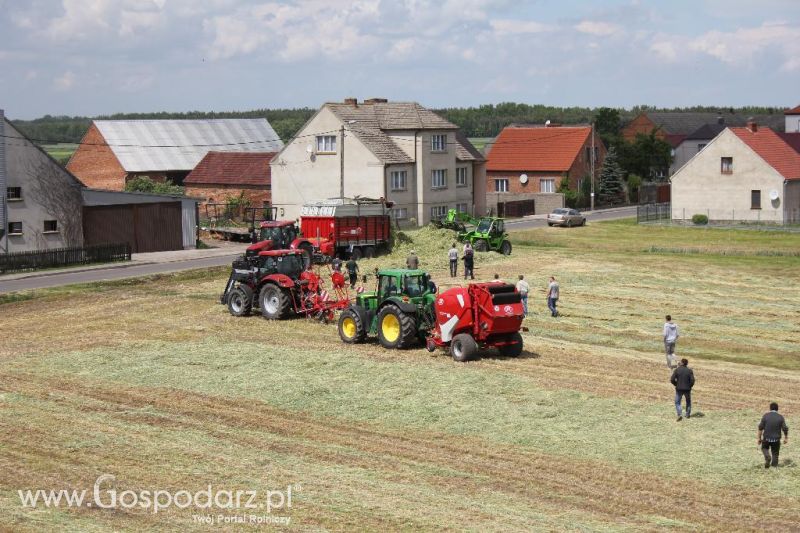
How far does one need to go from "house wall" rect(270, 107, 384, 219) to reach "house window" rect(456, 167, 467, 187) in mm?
9262

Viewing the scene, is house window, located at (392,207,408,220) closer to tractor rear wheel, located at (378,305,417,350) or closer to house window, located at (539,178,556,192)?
house window, located at (539,178,556,192)

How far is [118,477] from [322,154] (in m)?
49.7

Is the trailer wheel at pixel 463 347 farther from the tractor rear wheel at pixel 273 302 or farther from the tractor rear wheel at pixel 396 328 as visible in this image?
the tractor rear wheel at pixel 273 302

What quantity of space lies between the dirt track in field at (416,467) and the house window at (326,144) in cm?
4307

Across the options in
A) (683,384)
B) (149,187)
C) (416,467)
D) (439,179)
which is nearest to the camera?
(416,467)

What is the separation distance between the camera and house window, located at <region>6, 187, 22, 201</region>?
52.6 metres

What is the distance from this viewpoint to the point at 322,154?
67.4 m

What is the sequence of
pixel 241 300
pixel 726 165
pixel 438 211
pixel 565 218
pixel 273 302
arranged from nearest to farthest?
1. pixel 273 302
2. pixel 241 300
3. pixel 438 211
4. pixel 565 218
5. pixel 726 165

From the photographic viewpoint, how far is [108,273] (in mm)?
49375

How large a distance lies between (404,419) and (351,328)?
27.1 ft

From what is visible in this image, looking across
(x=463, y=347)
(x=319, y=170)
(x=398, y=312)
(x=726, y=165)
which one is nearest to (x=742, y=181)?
(x=726, y=165)

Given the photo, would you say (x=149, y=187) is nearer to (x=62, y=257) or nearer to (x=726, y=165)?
(x=62, y=257)

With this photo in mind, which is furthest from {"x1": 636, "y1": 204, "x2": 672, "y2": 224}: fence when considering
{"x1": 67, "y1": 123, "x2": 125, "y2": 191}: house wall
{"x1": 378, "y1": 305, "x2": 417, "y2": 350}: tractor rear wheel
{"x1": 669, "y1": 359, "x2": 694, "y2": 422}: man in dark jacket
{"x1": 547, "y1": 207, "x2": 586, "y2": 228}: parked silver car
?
{"x1": 669, "y1": 359, "x2": 694, "y2": 422}: man in dark jacket

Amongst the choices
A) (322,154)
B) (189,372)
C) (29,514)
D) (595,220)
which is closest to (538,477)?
(29,514)
